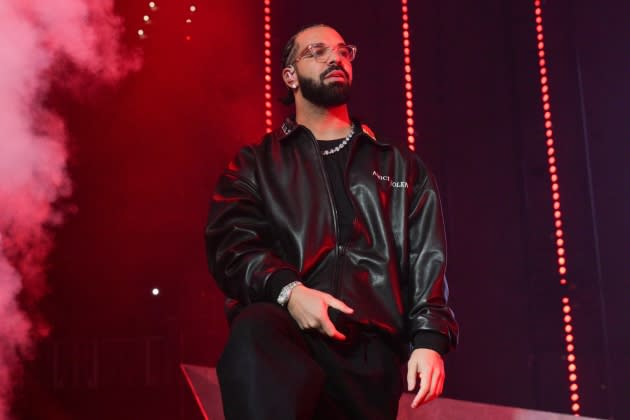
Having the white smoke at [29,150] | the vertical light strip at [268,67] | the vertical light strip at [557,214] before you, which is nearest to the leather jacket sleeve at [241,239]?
the white smoke at [29,150]

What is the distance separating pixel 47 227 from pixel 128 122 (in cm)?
45

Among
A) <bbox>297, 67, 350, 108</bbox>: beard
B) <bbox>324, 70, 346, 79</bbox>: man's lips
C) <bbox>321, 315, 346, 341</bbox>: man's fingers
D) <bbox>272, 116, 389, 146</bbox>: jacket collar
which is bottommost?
<bbox>321, 315, 346, 341</bbox>: man's fingers

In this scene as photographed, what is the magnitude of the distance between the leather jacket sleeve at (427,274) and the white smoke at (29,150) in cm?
128

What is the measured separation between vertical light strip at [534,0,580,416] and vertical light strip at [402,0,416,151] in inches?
18.9

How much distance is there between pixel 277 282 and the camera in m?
1.44

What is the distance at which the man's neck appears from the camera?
5.87ft

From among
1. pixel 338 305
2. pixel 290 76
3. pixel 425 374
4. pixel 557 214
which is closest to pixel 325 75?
pixel 290 76

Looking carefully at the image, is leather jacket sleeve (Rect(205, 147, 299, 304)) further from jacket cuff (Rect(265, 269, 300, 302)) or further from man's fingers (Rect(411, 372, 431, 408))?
man's fingers (Rect(411, 372, 431, 408))

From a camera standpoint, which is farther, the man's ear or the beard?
the man's ear

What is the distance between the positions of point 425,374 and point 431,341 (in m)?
0.08

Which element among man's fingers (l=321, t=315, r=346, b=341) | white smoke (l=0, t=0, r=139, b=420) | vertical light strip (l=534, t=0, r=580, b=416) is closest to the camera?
man's fingers (l=321, t=315, r=346, b=341)

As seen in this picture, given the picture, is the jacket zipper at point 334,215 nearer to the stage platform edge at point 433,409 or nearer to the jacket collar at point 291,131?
the jacket collar at point 291,131

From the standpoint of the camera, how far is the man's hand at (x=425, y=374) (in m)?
1.42

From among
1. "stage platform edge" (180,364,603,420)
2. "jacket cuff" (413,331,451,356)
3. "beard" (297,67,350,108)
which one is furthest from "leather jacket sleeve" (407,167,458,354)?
"stage platform edge" (180,364,603,420)
